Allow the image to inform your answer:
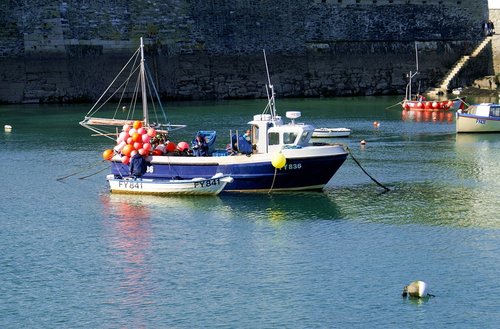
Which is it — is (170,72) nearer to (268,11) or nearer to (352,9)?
(268,11)

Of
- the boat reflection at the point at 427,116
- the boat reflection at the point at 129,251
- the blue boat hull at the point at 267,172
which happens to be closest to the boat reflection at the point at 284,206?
the blue boat hull at the point at 267,172

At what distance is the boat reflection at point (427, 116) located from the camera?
42.5 metres

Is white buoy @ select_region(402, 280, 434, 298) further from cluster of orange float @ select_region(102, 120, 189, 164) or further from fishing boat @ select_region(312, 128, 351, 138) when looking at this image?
fishing boat @ select_region(312, 128, 351, 138)

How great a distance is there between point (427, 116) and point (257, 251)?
26566 millimetres

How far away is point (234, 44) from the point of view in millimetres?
52906

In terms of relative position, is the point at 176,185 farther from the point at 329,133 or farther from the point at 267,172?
the point at 329,133

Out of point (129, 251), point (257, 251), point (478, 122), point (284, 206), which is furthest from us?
point (478, 122)

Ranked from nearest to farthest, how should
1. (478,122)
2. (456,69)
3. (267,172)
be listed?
(267,172), (478,122), (456,69)

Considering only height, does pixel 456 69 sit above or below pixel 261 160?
above

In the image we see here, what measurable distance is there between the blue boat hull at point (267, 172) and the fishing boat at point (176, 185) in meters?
0.20

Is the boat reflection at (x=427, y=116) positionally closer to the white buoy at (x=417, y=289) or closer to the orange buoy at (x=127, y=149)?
the orange buoy at (x=127, y=149)

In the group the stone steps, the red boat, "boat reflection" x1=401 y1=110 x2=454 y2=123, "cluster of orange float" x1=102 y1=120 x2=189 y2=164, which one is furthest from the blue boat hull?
the stone steps

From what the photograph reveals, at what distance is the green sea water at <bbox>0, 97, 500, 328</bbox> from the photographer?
1536 cm

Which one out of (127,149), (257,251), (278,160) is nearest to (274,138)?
(278,160)
